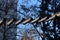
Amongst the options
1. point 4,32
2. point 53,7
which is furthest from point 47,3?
point 4,32

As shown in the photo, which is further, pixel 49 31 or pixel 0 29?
pixel 0 29

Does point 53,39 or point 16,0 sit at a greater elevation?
point 16,0

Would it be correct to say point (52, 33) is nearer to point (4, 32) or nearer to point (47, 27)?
point (47, 27)

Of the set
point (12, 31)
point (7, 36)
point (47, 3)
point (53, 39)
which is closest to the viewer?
point (53, 39)

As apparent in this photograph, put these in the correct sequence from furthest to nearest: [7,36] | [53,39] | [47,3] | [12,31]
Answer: [12,31] < [7,36] < [47,3] < [53,39]

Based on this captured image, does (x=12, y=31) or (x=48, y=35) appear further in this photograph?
(x=12, y=31)

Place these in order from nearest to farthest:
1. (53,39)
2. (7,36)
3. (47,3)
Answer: (53,39) < (47,3) < (7,36)

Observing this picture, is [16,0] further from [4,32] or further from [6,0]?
[4,32]

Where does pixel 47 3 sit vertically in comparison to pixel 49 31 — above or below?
above

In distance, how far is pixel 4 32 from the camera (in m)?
21.5

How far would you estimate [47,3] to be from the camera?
2114 cm

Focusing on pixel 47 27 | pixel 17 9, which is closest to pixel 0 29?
pixel 17 9

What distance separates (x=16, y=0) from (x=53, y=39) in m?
5.90

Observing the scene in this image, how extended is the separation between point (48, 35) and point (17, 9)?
4374 mm
